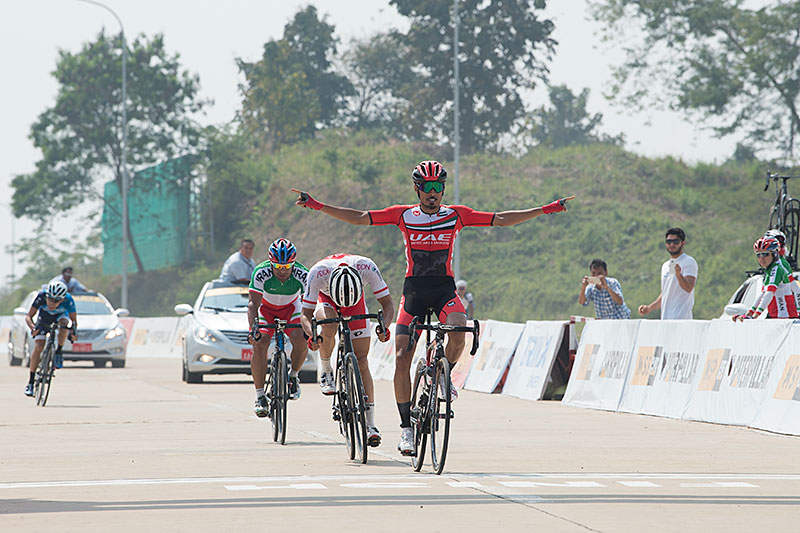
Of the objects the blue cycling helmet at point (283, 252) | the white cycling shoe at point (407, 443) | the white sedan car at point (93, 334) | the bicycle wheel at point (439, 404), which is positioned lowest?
the white sedan car at point (93, 334)

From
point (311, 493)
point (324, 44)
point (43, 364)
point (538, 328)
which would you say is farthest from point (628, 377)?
point (324, 44)

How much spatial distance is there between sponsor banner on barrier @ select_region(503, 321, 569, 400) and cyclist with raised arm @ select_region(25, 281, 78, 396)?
20.3 feet

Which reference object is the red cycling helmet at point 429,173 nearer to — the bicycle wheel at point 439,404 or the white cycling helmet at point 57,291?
the bicycle wheel at point 439,404

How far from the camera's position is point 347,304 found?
1144 centimetres

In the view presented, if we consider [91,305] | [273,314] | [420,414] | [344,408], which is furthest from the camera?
[91,305]

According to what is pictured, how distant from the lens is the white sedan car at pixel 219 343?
80.6 feet

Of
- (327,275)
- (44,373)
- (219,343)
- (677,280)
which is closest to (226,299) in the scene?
(219,343)

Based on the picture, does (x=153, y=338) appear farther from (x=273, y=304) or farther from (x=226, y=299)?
(x=273, y=304)

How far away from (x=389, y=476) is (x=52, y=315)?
10343mm

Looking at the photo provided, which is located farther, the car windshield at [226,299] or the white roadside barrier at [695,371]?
the car windshield at [226,299]

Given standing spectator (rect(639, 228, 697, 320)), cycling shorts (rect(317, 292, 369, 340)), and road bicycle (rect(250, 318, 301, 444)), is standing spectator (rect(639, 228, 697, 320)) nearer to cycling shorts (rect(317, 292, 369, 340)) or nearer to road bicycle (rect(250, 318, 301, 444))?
road bicycle (rect(250, 318, 301, 444))

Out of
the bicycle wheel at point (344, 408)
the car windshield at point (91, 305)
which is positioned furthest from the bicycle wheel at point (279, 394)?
the car windshield at point (91, 305)

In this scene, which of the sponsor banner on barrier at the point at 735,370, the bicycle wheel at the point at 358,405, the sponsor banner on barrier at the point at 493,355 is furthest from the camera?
the sponsor banner on barrier at the point at 493,355

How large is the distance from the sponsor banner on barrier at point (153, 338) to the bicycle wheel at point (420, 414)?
30760 mm
